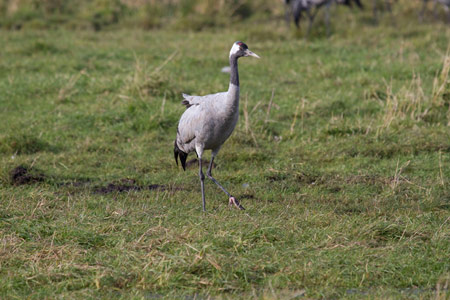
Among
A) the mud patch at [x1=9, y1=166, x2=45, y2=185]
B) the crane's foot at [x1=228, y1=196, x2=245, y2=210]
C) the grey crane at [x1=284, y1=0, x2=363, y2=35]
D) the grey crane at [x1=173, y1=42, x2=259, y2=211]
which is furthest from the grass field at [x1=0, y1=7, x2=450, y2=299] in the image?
the grey crane at [x1=284, y1=0, x2=363, y2=35]

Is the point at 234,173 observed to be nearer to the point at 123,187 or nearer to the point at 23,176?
the point at 123,187

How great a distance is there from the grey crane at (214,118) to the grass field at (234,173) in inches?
19.5

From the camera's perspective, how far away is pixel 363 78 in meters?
9.80

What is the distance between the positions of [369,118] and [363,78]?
1515 millimetres

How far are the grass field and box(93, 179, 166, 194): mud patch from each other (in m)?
0.03

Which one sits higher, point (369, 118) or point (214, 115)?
point (214, 115)

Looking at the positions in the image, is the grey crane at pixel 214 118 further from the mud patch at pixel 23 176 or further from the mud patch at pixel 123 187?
the mud patch at pixel 23 176

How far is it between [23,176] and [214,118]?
1975 millimetres

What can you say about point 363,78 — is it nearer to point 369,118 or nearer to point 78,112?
point 369,118

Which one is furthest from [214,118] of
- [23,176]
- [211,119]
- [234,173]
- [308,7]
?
[308,7]

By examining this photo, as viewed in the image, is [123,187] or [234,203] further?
[123,187]

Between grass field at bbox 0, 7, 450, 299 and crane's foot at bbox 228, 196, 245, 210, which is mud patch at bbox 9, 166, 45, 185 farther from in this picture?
crane's foot at bbox 228, 196, 245, 210

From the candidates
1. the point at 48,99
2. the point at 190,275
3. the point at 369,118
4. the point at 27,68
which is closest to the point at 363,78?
the point at 369,118

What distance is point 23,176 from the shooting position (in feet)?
21.5
